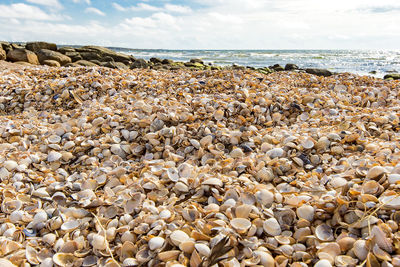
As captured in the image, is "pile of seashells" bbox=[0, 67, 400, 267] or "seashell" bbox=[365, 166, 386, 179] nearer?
"pile of seashells" bbox=[0, 67, 400, 267]

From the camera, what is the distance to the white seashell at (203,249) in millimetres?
1347

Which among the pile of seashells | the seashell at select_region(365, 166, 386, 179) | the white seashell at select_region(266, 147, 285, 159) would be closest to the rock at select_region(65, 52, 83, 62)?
the pile of seashells

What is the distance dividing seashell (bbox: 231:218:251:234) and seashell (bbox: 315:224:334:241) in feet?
1.14

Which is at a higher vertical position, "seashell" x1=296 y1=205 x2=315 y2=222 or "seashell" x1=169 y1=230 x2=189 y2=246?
"seashell" x1=296 y1=205 x2=315 y2=222

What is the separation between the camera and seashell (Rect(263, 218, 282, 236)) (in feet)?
4.96

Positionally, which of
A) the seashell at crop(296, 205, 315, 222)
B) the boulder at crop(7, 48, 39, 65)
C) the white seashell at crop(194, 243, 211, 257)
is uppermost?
the boulder at crop(7, 48, 39, 65)

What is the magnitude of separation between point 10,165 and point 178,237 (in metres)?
1.79

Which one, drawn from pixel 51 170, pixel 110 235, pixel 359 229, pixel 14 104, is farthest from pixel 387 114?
pixel 14 104

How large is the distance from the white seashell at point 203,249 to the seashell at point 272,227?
0.36 meters

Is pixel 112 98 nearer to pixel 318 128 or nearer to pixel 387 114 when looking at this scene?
pixel 318 128

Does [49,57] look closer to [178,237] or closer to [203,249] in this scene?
[178,237]

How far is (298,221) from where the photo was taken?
5.09ft

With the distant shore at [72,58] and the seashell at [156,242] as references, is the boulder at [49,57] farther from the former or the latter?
the seashell at [156,242]

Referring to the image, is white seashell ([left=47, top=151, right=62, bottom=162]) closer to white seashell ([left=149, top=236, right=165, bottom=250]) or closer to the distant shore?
white seashell ([left=149, top=236, right=165, bottom=250])
